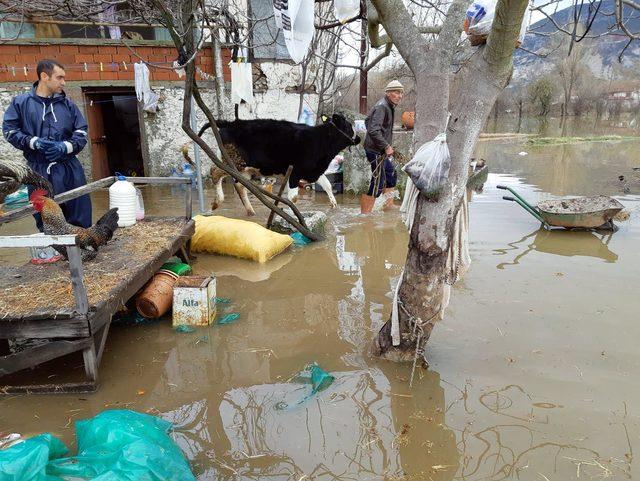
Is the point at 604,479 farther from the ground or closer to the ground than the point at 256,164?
closer to the ground

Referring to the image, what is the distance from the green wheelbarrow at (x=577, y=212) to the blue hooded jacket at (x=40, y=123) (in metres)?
5.53

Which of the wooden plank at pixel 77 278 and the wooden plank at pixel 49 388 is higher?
the wooden plank at pixel 77 278

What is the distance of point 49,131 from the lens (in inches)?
160

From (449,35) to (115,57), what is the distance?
8731 mm

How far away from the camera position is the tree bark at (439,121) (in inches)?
105

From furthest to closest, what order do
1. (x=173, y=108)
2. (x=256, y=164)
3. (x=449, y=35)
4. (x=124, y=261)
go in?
(x=173, y=108) < (x=256, y=164) < (x=124, y=261) < (x=449, y=35)

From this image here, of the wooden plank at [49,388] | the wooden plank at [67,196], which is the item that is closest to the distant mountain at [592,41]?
the wooden plank at [67,196]

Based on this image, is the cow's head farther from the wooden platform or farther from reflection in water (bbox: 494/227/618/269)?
the wooden platform

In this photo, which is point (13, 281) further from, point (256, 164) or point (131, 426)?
point (256, 164)

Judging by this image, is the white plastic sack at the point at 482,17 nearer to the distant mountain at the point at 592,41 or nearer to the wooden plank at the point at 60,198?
the distant mountain at the point at 592,41

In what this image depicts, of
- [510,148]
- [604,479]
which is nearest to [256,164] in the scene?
[604,479]

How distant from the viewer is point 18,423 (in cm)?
258

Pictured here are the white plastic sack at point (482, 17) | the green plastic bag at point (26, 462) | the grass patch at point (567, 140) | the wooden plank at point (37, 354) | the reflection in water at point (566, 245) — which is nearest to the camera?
the green plastic bag at point (26, 462)

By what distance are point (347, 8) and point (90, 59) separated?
24.5 ft
